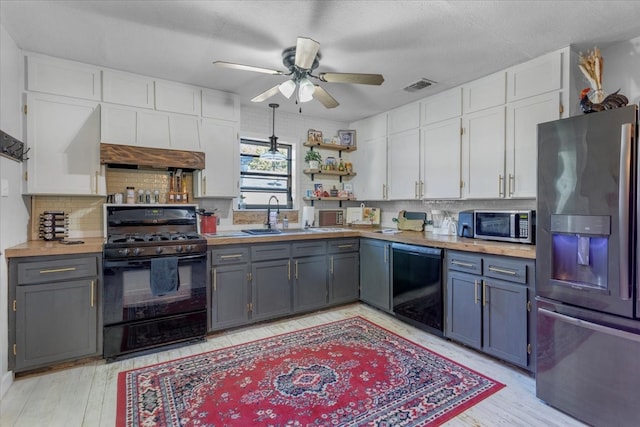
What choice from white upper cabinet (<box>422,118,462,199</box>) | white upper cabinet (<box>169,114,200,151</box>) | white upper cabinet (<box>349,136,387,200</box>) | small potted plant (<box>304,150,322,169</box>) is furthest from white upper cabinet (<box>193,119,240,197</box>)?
white upper cabinet (<box>422,118,462,199</box>)

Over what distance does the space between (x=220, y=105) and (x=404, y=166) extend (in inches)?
91.5

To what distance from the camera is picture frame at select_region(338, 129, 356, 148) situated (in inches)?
187

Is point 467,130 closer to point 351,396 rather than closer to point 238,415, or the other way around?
point 351,396

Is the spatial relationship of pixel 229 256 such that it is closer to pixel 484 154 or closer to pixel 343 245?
pixel 343 245

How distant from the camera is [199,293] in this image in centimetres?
297

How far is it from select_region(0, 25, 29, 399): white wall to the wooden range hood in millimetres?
602

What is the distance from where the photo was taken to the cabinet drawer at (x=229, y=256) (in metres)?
3.05

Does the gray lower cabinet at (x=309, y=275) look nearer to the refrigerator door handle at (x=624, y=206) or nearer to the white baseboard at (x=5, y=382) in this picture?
the white baseboard at (x=5, y=382)

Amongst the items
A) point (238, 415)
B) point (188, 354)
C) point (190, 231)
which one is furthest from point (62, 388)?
point (190, 231)

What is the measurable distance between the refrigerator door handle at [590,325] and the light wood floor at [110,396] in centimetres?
58

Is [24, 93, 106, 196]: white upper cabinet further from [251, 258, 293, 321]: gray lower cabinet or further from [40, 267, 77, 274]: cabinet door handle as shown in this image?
[251, 258, 293, 321]: gray lower cabinet

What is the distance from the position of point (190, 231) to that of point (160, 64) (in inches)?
64.6

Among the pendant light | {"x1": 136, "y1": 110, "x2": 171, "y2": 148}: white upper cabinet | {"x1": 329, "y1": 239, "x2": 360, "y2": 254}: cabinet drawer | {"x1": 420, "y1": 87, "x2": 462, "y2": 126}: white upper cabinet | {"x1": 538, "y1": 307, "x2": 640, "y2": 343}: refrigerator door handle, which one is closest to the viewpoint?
{"x1": 538, "y1": 307, "x2": 640, "y2": 343}: refrigerator door handle

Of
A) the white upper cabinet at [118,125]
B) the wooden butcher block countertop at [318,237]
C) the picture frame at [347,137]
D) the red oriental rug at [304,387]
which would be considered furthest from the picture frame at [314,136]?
the red oriental rug at [304,387]
